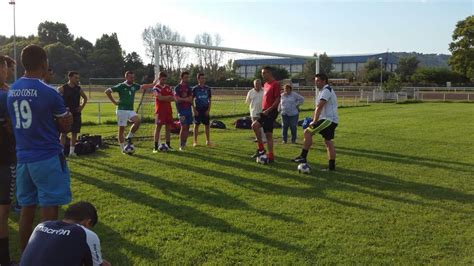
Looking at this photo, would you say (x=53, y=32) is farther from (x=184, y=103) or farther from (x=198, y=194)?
(x=198, y=194)

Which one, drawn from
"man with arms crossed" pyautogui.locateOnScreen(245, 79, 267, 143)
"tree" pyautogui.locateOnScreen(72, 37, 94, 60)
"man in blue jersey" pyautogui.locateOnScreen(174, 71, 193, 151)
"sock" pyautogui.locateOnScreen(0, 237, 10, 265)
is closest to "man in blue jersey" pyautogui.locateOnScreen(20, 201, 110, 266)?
"sock" pyautogui.locateOnScreen(0, 237, 10, 265)

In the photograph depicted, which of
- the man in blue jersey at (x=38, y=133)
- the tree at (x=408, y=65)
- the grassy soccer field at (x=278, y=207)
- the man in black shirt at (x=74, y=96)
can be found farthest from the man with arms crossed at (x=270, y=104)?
the tree at (x=408, y=65)

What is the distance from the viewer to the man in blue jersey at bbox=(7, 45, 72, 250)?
3662 millimetres

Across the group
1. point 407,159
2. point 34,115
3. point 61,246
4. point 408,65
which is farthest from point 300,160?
point 408,65

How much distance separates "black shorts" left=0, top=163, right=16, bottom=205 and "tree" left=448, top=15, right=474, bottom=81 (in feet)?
213

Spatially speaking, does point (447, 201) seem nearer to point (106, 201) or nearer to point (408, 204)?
point (408, 204)

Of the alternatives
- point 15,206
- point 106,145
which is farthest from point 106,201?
point 106,145

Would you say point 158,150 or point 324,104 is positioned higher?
point 324,104

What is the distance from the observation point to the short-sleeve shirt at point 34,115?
365cm

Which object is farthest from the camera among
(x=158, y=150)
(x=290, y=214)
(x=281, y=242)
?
(x=158, y=150)

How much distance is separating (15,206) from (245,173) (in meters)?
Result: 3.78

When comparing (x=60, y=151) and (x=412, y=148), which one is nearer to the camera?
(x=60, y=151)

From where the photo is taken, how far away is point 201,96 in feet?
37.0

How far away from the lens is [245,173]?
820 centimetres
